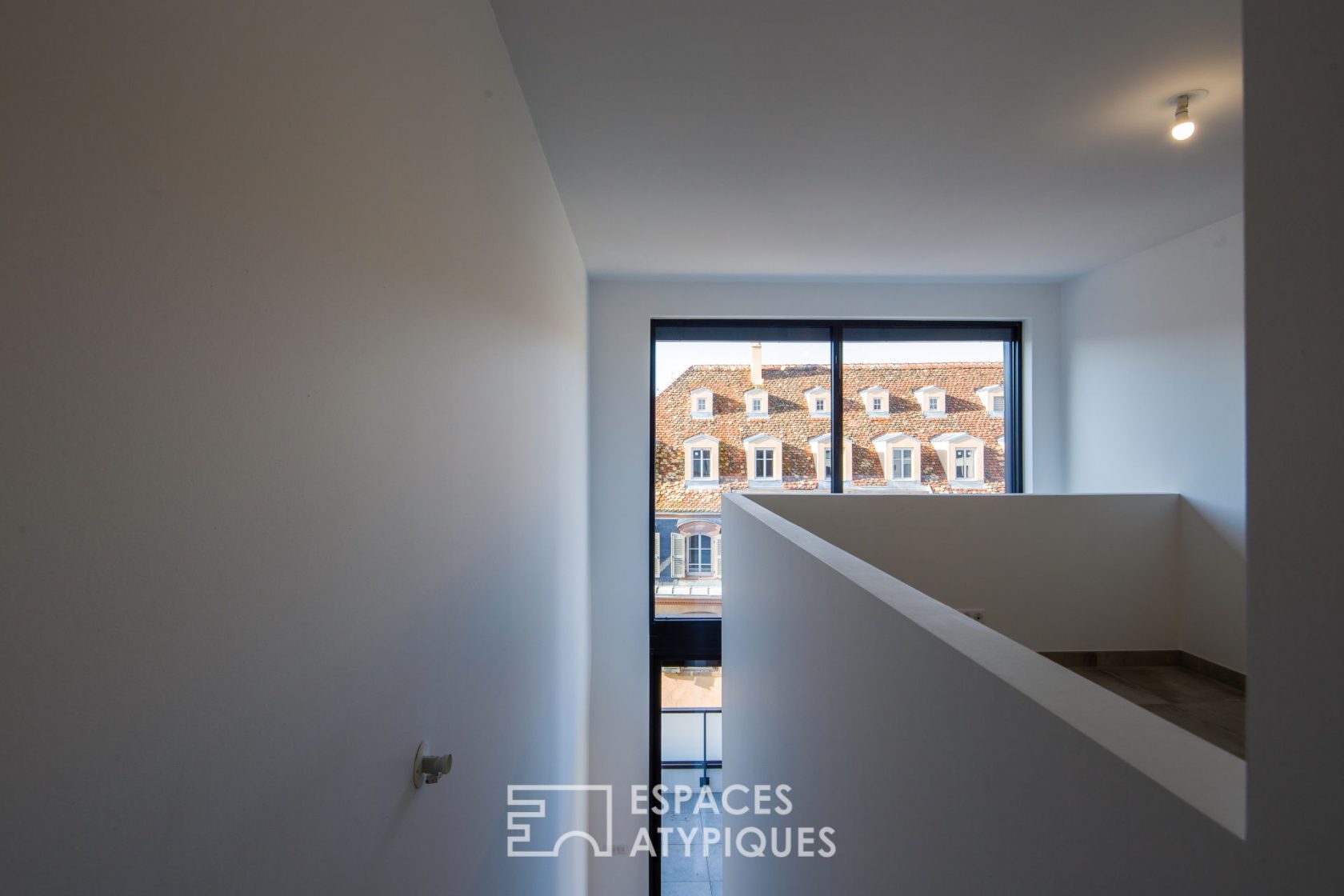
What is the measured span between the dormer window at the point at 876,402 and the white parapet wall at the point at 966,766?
3645mm

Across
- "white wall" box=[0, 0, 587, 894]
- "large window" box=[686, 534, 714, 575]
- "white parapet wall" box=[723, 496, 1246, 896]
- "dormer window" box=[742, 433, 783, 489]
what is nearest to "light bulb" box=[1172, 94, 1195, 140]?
"white parapet wall" box=[723, 496, 1246, 896]

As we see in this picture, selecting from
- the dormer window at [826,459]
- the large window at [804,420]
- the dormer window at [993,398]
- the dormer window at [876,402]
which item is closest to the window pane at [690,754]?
the large window at [804,420]

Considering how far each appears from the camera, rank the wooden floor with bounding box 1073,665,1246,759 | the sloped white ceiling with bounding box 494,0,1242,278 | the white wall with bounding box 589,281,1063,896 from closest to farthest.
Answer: the sloped white ceiling with bounding box 494,0,1242,278
the wooden floor with bounding box 1073,665,1246,759
the white wall with bounding box 589,281,1063,896

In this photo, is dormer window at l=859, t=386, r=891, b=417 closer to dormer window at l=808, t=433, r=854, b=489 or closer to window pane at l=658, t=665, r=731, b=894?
dormer window at l=808, t=433, r=854, b=489

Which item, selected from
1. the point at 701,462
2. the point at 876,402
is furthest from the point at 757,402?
the point at 876,402

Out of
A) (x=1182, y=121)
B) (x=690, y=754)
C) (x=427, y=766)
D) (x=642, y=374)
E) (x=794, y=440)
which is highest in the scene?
(x=1182, y=121)

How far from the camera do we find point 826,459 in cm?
542

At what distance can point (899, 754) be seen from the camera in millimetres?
1146

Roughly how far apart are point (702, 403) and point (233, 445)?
189 inches

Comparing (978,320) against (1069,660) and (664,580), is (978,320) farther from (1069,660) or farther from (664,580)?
(664,580)

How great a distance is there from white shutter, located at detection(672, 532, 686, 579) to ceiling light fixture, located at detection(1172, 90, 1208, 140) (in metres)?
3.91

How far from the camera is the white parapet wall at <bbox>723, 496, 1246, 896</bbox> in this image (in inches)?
23.7

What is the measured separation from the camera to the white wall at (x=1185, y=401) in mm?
3656

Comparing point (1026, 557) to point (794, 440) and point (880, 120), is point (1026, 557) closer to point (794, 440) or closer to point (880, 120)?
point (794, 440)
